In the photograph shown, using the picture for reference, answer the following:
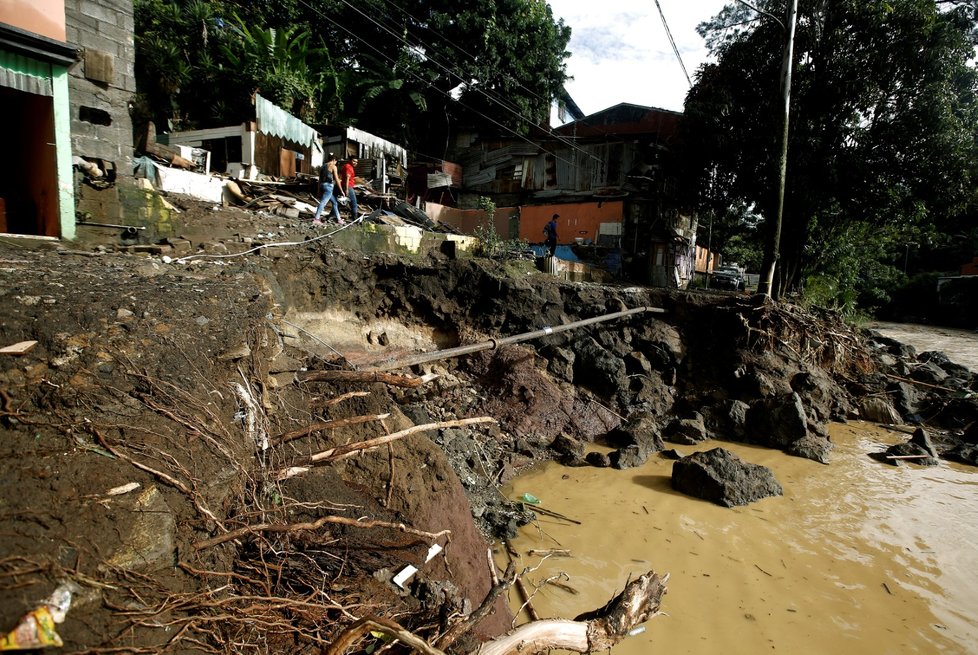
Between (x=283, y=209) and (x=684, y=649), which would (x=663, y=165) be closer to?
(x=283, y=209)

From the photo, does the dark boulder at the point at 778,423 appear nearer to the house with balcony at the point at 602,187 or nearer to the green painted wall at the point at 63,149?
the house with balcony at the point at 602,187

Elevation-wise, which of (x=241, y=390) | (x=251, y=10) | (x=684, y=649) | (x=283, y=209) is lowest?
(x=684, y=649)

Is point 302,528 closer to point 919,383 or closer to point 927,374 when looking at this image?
point 919,383

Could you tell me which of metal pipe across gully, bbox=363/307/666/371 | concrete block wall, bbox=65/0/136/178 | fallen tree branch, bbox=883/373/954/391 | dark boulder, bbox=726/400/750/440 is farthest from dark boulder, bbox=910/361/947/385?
concrete block wall, bbox=65/0/136/178

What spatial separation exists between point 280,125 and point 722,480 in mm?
14868

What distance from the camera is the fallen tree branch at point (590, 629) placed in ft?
7.45

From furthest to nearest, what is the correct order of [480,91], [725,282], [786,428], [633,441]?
[725,282], [480,91], [786,428], [633,441]

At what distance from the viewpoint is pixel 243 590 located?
2.13 m

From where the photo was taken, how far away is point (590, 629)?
8.47 feet

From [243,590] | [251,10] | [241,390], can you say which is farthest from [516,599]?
[251,10]

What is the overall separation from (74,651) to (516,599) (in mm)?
3092

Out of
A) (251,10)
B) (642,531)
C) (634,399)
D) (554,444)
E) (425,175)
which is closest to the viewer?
(642,531)

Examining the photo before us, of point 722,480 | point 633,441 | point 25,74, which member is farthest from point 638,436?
point 25,74

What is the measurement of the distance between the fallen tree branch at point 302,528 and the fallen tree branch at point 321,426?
2.27 feet
